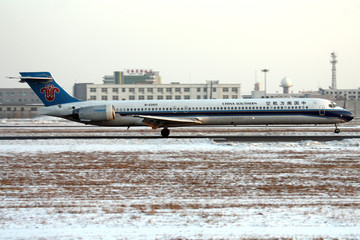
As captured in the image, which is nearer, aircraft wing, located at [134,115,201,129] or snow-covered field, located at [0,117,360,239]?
snow-covered field, located at [0,117,360,239]

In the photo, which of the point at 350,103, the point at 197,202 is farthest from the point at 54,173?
the point at 350,103

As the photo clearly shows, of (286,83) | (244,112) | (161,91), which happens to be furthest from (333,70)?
(244,112)

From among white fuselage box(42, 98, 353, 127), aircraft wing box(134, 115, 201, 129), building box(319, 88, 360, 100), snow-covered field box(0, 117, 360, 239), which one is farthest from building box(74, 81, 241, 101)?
snow-covered field box(0, 117, 360, 239)

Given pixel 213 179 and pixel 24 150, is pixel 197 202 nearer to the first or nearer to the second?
pixel 213 179

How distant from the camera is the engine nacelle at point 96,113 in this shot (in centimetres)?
2723

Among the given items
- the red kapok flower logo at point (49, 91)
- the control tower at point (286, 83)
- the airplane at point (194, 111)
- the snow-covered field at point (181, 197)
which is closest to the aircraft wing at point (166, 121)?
the airplane at point (194, 111)

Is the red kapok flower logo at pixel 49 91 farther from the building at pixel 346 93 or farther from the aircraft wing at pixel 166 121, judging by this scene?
the building at pixel 346 93

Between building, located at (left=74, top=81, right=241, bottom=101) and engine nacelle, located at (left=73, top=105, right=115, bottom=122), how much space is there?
2867 inches

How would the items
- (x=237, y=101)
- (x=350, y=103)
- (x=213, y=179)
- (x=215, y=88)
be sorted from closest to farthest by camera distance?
Answer: (x=213, y=179), (x=237, y=101), (x=350, y=103), (x=215, y=88)

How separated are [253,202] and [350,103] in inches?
3417

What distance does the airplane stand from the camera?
26656 mm

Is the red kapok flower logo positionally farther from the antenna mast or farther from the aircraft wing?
the antenna mast

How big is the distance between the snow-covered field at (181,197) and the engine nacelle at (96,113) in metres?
11.8

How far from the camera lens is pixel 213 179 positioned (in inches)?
432
